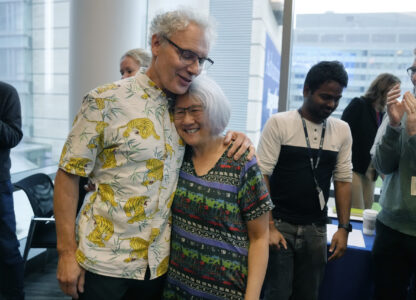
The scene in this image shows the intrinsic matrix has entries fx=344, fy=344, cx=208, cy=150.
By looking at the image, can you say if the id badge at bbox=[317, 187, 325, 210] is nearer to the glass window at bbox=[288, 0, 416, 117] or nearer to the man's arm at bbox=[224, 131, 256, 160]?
the man's arm at bbox=[224, 131, 256, 160]

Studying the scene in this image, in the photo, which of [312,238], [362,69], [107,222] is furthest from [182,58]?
[362,69]

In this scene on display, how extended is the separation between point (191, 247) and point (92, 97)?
66 centimetres

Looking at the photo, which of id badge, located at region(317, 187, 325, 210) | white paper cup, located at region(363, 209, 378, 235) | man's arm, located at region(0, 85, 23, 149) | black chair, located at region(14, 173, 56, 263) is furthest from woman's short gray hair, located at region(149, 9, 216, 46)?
black chair, located at region(14, 173, 56, 263)

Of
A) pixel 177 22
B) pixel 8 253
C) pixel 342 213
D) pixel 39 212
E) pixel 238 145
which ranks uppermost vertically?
pixel 177 22

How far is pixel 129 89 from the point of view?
1278mm

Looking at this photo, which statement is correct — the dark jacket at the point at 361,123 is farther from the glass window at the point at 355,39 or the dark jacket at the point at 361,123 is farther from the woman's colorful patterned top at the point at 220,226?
the woman's colorful patterned top at the point at 220,226

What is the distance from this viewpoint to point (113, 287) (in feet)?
4.14

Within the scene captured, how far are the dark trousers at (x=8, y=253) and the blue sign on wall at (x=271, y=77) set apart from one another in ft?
8.92

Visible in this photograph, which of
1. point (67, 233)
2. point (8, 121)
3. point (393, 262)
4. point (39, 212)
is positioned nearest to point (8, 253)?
point (39, 212)

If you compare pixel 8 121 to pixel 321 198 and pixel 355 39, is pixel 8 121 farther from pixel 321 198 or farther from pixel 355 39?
pixel 355 39

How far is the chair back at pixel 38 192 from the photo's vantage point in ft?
8.75

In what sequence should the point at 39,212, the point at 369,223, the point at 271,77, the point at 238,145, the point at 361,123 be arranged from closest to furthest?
the point at 238,145
the point at 369,223
the point at 39,212
the point at 361,123
the point at 271,77

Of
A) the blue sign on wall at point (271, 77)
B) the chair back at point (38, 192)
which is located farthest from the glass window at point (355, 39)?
the chair back at point (38, 192)

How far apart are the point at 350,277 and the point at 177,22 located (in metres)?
1.86
